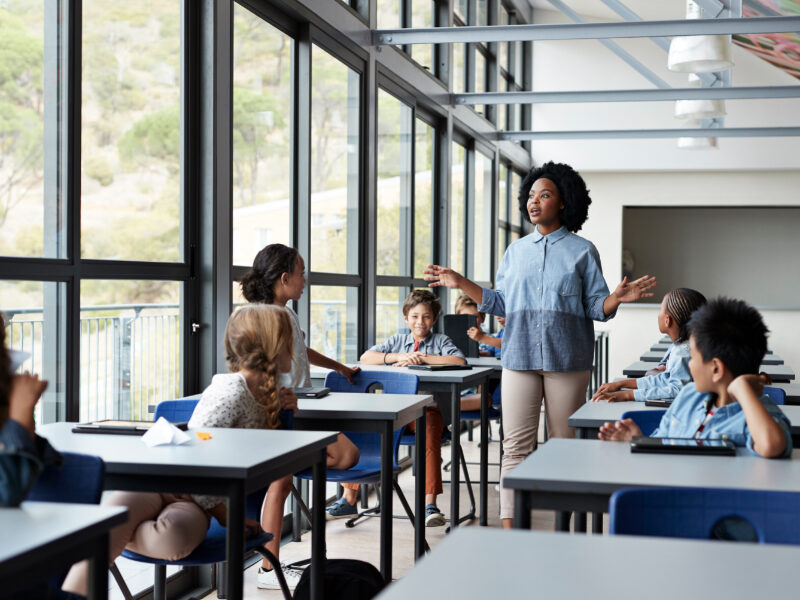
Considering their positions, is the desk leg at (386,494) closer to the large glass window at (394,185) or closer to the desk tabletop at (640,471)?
the desk tabletop at (640,471)

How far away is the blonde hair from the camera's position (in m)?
2.80

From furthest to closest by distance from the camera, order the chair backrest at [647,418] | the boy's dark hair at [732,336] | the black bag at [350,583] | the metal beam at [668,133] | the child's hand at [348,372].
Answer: the metal beam at [668,133] < the child's hand at [348,372] < the black bag at [350,583] < the chair backrest at [647,418] < the boy's dark hair at [732,336]

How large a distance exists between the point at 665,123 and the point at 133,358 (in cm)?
899

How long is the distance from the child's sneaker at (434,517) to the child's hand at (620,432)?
7.45 ft

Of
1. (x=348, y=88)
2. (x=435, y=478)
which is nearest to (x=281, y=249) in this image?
(x=435, y=478)

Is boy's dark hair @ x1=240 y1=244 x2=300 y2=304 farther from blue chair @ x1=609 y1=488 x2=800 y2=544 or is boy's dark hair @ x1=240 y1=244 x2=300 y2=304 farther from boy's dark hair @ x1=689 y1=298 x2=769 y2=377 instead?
blue chair @ x1=609 y1=488 x2=800 y2=544

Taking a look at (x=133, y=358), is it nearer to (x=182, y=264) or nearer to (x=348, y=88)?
(x=182, y=264)

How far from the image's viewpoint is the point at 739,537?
1.67 metres

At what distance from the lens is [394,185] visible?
6457mm

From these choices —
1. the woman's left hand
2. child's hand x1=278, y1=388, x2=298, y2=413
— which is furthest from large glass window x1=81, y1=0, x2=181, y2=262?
the woman's left hand

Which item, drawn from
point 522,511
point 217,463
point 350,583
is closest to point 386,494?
point 350,583

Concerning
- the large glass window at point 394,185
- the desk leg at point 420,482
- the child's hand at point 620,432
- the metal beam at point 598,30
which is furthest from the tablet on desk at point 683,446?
the large glass window at point 394,185

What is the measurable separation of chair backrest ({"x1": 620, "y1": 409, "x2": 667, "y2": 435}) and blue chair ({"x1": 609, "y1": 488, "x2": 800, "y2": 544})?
1.05 meters

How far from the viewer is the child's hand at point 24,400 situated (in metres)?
1.67
